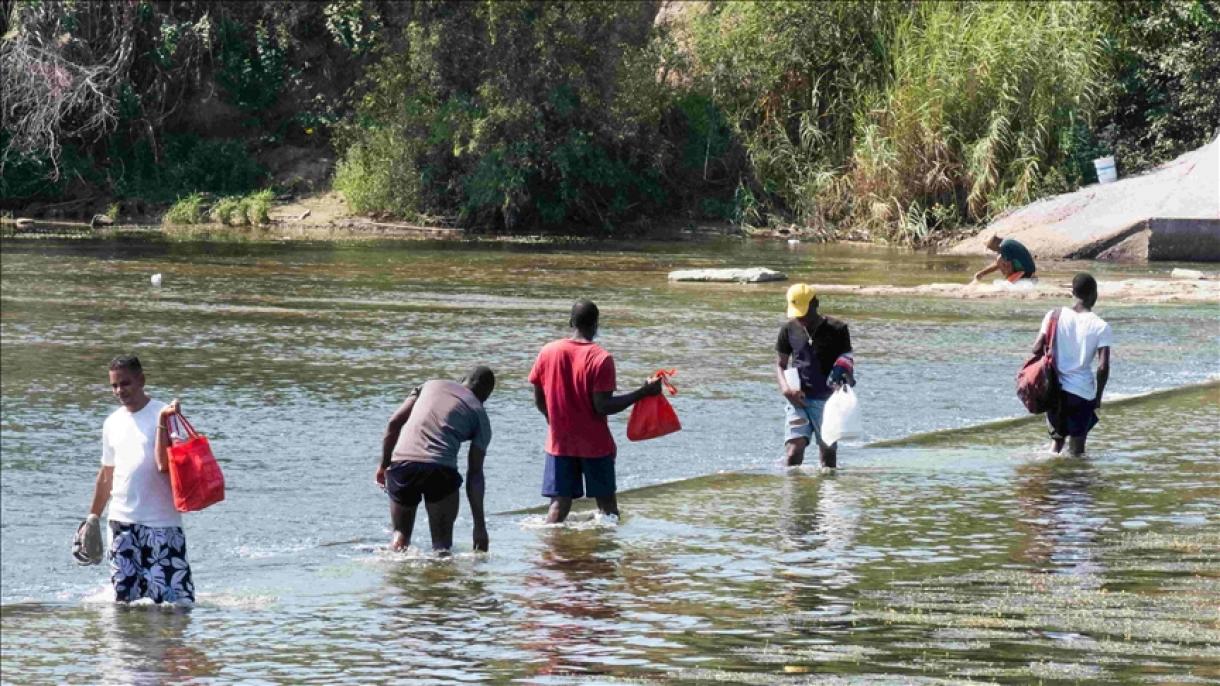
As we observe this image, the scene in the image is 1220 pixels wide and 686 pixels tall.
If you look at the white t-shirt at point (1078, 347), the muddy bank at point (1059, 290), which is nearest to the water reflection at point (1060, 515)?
the white t-shirt at point (1078, 347)

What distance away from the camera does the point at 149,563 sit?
9789 mm

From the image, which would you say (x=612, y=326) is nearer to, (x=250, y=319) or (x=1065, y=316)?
(x=250, y=319)

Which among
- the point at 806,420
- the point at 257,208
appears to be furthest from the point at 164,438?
the point at 257,208

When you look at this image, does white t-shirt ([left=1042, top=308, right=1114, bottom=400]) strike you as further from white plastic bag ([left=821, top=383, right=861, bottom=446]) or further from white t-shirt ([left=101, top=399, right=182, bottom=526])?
white t-shirt ([left=101, top=399, right=182, bottom=526])

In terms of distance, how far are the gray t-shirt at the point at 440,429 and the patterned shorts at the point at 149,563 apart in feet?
4.89

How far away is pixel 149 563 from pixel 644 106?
30022 mm

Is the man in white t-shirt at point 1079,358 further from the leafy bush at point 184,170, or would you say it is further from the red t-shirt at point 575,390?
the leafy bush at point 184,170

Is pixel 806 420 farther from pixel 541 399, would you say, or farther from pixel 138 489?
pixel 138 489

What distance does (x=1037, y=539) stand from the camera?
449 inches

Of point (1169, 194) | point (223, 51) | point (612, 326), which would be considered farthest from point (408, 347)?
point (223, 51)

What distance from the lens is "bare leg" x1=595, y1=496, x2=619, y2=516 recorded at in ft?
39.9

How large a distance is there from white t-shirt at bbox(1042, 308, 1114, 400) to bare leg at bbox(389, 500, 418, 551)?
5.31 metres

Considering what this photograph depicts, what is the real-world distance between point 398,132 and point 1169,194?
15.1 meters

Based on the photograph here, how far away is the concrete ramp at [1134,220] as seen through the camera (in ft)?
107
